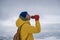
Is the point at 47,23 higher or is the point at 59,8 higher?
the point at 59,8

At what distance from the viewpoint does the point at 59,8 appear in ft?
9.27

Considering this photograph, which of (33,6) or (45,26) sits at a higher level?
(33,6)

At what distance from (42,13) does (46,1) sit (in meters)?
0.19

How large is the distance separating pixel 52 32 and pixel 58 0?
1.61ft

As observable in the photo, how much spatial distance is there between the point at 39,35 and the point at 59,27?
32 centimetres

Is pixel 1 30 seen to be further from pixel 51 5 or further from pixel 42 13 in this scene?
pixel 51 5

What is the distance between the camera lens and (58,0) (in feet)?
9.30

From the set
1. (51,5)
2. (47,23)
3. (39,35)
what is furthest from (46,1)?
(39,35)

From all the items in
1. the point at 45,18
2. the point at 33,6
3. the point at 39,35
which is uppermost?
the point at 33,6

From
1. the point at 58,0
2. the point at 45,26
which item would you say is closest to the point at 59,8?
the point at 58,0

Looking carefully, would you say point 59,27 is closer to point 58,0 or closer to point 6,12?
point 58,0

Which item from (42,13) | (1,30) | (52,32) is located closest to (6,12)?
(1,30)

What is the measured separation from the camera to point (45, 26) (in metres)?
2.75

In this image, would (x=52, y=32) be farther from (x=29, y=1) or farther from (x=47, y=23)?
(x=29, y=1)
